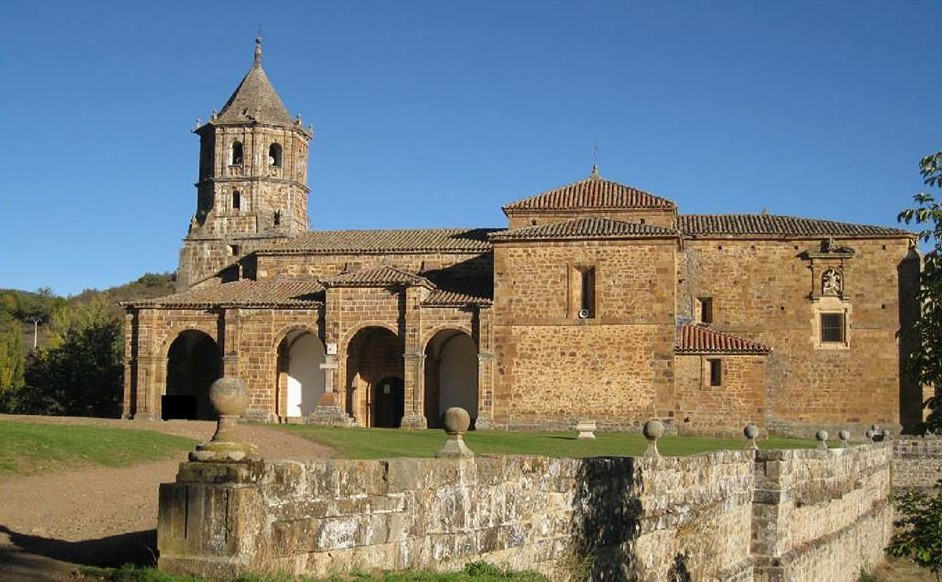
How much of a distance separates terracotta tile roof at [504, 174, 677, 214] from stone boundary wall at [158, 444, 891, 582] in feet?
76.0

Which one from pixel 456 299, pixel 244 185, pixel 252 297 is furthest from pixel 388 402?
pixel 244 185

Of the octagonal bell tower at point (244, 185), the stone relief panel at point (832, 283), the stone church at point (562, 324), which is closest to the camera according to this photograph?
the stone church at point (562, 324)

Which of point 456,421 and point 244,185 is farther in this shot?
point 244,185

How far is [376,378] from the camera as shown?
3984 cm

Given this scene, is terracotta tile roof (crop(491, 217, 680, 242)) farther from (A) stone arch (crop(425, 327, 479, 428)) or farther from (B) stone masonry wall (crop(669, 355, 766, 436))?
(B) stone masonry wall (crop(669, 355, 766, 436))

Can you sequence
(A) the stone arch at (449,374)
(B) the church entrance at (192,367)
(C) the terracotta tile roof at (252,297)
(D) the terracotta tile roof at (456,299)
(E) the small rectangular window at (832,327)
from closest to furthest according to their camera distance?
(D) the terracotta tile roof at (456,299) < (C) the terracotta tile roof at (252,297) < (A) the stone arch at (449,374) < (E) the small rectangular window at (832,327) < (B) the church entrance at (192,367)

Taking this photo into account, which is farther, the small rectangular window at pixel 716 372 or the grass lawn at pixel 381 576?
the small rectangular window at pixel 716 372

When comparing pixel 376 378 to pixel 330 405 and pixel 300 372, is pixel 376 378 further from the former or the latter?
pixel 330 405

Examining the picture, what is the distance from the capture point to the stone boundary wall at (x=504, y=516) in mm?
7523

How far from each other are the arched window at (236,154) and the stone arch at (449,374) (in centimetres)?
1450

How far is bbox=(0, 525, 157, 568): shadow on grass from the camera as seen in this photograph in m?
8.15

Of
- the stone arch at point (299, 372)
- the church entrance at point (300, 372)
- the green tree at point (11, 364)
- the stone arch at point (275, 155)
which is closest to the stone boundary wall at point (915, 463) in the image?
the stone arch at point (299, 372)

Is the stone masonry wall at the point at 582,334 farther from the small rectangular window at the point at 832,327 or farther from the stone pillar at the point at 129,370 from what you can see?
the stone pillar at the point at 129,370

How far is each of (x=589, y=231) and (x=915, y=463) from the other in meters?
12.8
